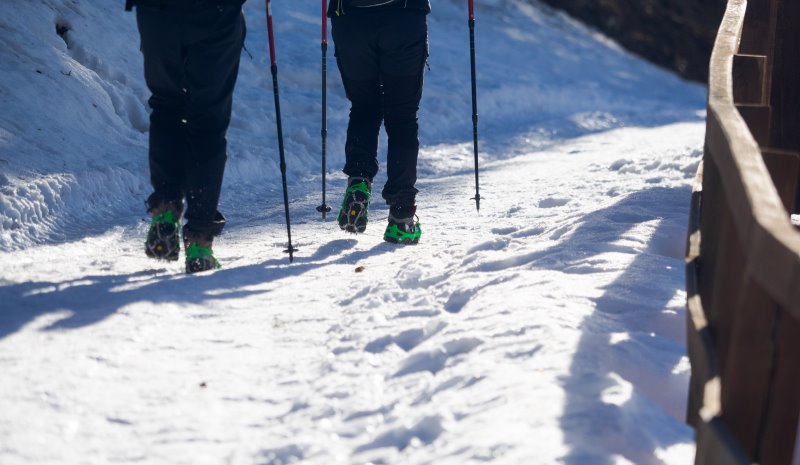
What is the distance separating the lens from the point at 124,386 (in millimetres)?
3533

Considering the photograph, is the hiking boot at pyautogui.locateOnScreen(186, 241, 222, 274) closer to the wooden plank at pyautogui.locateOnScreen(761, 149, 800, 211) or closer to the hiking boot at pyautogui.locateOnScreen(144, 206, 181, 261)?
the hiking boot at pyautogui.locateOnScreen(144, 206, 181, 261)

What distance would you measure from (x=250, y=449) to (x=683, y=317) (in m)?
1.96

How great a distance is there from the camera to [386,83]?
5.71m

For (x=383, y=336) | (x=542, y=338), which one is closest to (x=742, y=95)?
(x=542, y=338)

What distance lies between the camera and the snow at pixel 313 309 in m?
3.12

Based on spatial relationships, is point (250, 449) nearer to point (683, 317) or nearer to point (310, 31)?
point (683, 317)

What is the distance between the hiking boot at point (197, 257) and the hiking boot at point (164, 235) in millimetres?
113

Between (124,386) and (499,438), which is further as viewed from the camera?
(124,386)

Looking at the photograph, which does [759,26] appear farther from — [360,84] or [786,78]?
[360,84]

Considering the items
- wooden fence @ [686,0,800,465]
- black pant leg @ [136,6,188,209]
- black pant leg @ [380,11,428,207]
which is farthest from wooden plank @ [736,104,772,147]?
black pant leg @ [136,6,188,209]

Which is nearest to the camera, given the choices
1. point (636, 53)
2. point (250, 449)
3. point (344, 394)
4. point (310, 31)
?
point (250, 449)

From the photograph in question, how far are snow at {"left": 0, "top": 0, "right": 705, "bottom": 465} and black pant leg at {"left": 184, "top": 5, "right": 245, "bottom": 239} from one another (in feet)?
1.12

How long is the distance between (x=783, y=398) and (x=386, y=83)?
3576 mm

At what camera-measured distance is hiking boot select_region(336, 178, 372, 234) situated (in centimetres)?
591
